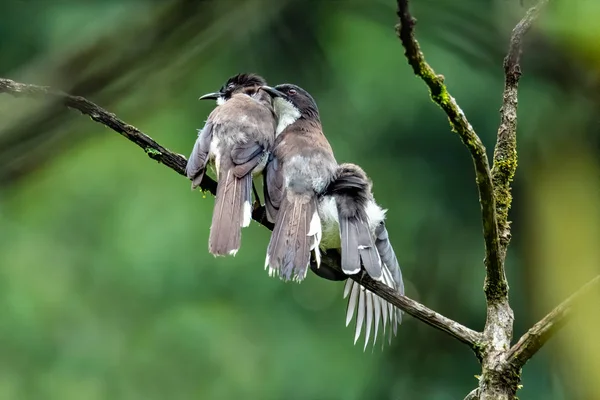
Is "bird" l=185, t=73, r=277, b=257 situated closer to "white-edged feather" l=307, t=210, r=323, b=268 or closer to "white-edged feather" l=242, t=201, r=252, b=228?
"white-edged feather" l=242, t=201, r=252, b=228

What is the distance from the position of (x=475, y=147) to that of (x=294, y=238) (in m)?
1.02

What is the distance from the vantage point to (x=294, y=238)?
3.28 metres

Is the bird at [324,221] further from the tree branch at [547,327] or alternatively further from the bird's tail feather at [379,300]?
the tree branch at [547,327]

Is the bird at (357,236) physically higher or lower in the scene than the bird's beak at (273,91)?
lower

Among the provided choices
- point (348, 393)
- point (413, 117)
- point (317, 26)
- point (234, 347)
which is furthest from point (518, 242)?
point (317, 26)

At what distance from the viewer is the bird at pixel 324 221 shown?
324cm

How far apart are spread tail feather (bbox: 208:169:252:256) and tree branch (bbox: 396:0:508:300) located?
37.9 inches

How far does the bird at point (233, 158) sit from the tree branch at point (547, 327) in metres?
1.12

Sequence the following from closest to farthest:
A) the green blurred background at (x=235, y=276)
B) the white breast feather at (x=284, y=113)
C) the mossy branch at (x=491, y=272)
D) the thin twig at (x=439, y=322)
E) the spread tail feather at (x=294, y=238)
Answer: the mossy branch at (x=491, y=272), the thin twig at (x=439, y=322), the spread tail feather at (x=294, y=238), the white breast feather at (x=284, y=113), the green blurred background at (x=235, y=276)

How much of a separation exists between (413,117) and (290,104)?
3.18 meters

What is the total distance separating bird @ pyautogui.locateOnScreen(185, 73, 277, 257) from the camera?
3.31m

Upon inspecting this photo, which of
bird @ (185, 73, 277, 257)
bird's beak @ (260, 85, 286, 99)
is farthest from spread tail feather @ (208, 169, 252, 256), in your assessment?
bird's beak @ (260, 85, 286, 99)

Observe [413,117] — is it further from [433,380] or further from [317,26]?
[317,26]

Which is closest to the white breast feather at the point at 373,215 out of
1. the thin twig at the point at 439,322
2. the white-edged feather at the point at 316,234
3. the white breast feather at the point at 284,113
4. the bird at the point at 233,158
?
the white-edged feather at the point at 316,234
